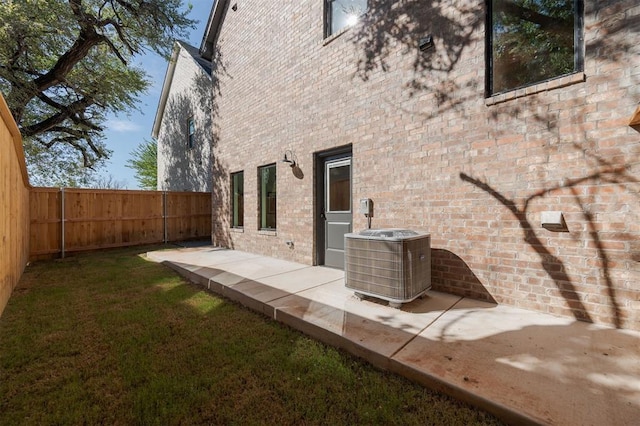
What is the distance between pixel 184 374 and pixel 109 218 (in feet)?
28.3

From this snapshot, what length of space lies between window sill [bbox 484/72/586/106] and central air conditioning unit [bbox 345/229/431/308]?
1.83 m

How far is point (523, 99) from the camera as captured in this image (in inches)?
124

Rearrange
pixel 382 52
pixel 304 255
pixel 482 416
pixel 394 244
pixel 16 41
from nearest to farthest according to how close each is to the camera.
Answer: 1. pixel 482 416
2. pixel 394 244
3. pixel 382 52
4. pixel 304 255
5. pixel 16 41

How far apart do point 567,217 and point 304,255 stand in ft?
13.6

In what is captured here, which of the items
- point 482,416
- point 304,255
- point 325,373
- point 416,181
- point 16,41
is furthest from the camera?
point 16,41

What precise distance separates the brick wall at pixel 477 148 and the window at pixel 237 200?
238cm

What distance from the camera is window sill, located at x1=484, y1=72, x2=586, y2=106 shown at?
9.30 ft

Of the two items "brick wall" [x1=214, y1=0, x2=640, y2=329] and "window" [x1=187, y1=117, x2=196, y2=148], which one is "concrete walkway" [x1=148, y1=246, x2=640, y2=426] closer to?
"brick wall" [x1=214, y1=0, x2=640, y2=329]

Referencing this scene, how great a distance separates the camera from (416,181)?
403cm

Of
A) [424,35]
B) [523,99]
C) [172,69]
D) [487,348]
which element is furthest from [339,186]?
[172,69]

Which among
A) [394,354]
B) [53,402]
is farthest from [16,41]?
[394,354]

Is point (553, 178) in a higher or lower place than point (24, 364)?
higher

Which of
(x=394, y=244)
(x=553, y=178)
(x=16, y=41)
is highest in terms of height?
(x=16, y=41)

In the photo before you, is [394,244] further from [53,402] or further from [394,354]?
[53,402]
